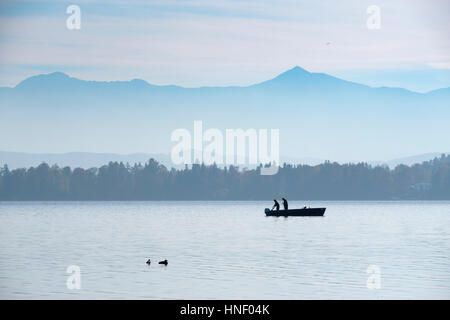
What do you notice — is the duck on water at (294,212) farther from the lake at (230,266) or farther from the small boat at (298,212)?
the lake at (230,266)

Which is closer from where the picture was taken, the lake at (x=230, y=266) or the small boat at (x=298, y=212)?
the lake at (x=230, y=266)

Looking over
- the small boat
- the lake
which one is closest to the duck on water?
the small boat

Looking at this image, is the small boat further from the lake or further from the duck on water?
the lake

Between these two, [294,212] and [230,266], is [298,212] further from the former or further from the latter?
[230,266]

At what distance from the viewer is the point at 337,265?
48.5 m

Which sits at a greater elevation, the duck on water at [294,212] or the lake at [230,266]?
the duck on water at [294,212]

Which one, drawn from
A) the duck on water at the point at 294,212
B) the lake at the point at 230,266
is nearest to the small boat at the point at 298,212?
the duck on water at the point at 294,212

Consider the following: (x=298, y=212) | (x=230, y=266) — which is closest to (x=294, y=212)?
(x=298, y=212)

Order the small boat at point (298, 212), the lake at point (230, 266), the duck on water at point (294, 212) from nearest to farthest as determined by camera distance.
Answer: the lake at point (230, 266)
the duck on water at point (294, 212)
the small boat at point (298, 212)

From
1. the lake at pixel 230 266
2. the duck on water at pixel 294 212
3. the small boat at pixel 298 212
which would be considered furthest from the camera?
the small boat at pixel 298 212
